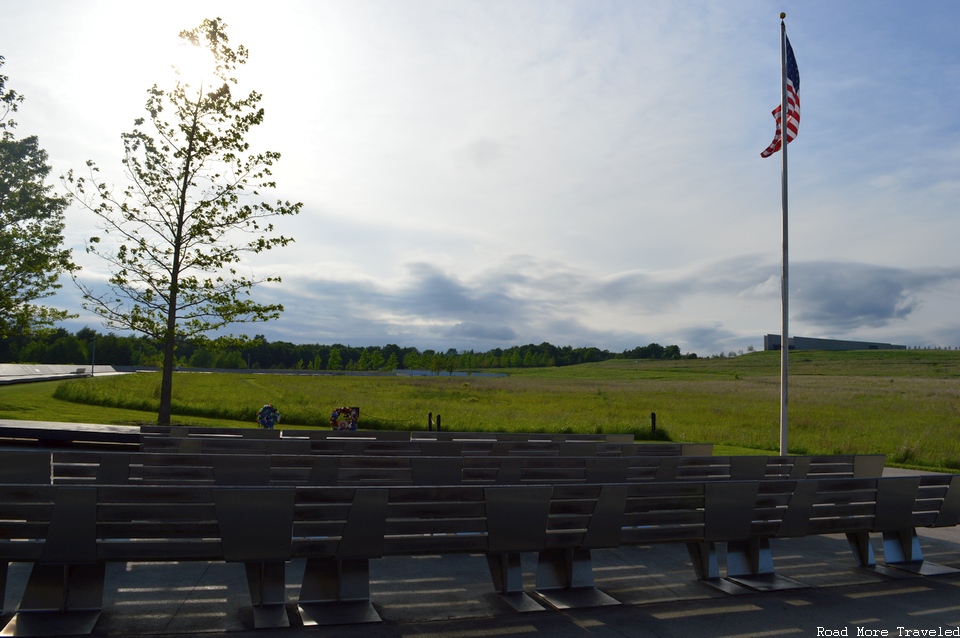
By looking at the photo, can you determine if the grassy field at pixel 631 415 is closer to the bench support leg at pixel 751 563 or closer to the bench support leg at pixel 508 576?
the bench support leg at pixel 751 563

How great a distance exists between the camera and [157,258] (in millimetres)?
18984

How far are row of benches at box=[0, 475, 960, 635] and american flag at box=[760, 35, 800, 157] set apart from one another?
1136 cm

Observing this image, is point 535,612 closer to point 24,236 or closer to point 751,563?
point 751,563

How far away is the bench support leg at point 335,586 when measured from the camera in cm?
553

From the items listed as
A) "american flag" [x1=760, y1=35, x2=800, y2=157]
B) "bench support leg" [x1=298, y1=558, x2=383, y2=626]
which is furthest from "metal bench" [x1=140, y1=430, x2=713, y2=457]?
"american flag" [x1=760, y1=35, x2=800, y2=157]

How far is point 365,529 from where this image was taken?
5.53 m

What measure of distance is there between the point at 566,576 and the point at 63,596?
3.96 metres

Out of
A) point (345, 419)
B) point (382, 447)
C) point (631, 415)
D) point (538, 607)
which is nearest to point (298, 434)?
point (382, 447)

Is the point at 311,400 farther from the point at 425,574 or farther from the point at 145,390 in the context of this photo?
the point at 425,574

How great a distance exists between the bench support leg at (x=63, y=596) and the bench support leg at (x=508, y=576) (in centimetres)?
306

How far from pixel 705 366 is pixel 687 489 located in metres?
124

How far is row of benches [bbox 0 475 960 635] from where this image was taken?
5035 millimetres

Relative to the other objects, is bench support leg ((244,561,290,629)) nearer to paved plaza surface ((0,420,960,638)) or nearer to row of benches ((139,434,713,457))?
paved plaza surface ((0,420,960,638))

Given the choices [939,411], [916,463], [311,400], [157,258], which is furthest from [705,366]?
[157,258]
